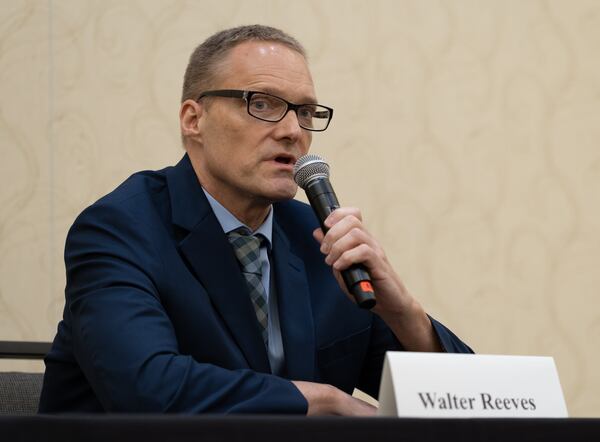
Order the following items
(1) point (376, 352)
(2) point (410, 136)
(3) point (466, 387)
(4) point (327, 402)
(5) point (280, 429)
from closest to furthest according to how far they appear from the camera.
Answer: (5) point (280, 429), (3) point (466, 387), (4) point (327, 402), (1) point (376, 352), (2) point (410, 136)

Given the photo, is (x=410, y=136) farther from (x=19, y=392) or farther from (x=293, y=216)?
(x=19, y=392)

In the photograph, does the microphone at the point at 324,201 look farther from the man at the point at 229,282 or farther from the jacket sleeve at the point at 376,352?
the jacket sleeve at the point at 376,352

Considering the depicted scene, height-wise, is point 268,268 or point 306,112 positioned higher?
point 306,112

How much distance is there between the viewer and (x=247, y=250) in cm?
168

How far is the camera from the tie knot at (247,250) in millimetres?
1662

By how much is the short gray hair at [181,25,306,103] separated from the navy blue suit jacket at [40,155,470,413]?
6.4 inches

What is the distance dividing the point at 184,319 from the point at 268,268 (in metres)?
0.25

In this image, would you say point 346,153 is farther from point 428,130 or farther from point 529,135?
point 529,135

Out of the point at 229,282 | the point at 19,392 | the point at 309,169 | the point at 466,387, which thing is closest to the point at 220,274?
the point at 229,282

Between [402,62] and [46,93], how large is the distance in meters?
1.14

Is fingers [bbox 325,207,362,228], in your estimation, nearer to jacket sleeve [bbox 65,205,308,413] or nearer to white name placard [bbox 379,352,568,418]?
jacket sleeve [bbox 65,205,308,413]

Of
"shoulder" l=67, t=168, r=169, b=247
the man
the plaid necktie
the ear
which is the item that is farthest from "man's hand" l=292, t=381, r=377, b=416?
the ear

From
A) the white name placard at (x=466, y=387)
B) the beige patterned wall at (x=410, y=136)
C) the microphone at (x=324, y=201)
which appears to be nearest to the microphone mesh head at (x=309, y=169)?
the microphone at (x=324, y=201)

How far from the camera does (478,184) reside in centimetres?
297
